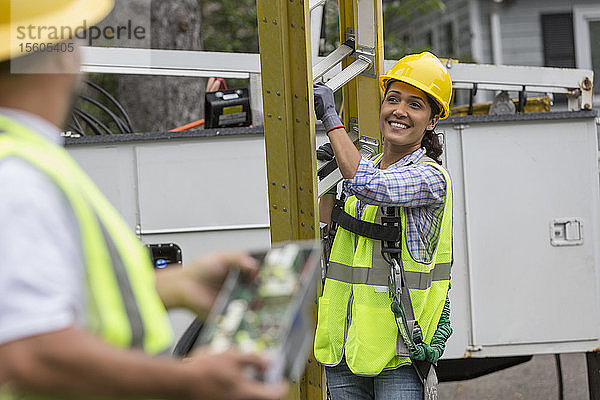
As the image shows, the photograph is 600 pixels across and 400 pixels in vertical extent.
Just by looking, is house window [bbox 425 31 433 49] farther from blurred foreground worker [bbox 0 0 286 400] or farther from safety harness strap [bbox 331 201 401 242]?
blurred foreground worker [bbox 0 0 286 400]

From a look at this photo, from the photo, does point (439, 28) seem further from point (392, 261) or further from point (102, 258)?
point (102, 258)

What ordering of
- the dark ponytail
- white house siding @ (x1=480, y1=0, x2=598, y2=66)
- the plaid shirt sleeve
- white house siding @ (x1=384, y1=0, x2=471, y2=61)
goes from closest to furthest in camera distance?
the plaid shirt sleeve
the dark ponytail
white house siding @ (x1=480, y1=0, x2=598, y2=66)
white house siding @ (x1=384, y1=0, x2=471, y2=61)

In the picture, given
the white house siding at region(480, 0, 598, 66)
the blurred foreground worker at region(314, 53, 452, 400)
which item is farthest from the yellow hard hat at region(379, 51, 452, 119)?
the white house siding at region(480, 0, 598, 66)

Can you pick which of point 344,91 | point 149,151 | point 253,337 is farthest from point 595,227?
point 253,337

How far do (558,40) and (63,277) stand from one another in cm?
1564

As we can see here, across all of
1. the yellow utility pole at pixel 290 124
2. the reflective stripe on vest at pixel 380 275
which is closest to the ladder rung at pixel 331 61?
the yellow utility pole at pixel 290 124

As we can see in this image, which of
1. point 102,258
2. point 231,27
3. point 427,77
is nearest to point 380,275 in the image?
point 427,77

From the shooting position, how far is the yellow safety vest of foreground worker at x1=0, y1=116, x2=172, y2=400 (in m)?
1.35

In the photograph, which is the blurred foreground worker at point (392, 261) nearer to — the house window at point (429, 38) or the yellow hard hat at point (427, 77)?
the yellow hard hat at point (427, 77)

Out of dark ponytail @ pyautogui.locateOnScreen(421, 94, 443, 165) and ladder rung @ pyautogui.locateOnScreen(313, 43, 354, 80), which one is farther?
ladder rung @ pyautogui.locateOnScreen(313, 43, 354, 80)

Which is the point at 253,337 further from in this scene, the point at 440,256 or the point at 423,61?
the point at 423,61

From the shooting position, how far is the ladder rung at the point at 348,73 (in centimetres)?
390

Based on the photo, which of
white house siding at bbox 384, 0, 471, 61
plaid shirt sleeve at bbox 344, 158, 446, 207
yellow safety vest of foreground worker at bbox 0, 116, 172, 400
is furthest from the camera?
white house siding at bbox 384, 0, 471, 61

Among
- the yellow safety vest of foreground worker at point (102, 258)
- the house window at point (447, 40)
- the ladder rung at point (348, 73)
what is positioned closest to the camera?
the yellow safety vest of foreground worker at point (102, 258)
